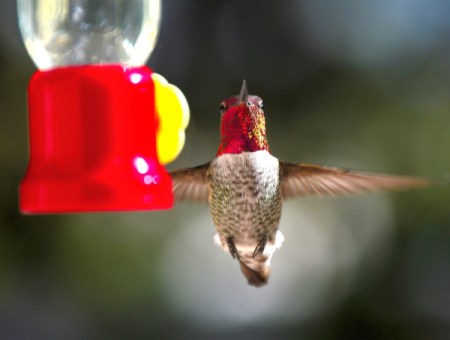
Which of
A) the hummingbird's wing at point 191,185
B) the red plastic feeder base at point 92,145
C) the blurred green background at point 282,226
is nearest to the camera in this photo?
the red plastic feeder base at point 92,145

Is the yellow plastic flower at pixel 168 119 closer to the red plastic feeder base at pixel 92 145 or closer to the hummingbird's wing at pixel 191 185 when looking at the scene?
the red plastic feeder base at pixel 92 145

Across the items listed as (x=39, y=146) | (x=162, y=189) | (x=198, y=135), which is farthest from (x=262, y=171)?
(x=198, y=135)

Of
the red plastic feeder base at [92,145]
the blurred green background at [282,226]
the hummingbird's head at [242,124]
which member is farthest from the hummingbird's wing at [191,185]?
the blurred green background at [282,226]

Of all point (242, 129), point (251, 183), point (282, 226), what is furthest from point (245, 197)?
point (282, 226)

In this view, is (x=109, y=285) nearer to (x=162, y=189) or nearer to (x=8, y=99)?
(x=8, y=99)

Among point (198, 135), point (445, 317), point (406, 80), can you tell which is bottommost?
point (445, 317)

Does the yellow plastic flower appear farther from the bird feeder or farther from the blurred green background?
the blurred green background

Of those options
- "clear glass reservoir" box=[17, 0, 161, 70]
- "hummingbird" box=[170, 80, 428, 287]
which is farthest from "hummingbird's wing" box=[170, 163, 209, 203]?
"clear glass reservoir" box=[17, 0, 161, 70]
